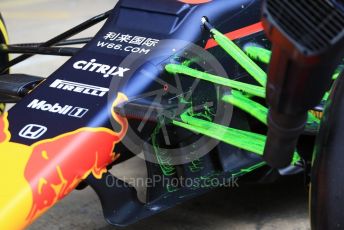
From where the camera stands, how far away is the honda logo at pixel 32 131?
1993mm

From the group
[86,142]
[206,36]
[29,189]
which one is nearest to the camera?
[29,189]

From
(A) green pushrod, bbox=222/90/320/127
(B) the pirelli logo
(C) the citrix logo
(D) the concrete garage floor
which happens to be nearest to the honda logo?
(B) the pirelli logo

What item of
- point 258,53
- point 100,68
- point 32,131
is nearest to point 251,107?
point 258,53

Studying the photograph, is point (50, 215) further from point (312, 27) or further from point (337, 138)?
point (312, 27)

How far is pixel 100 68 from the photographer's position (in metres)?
2.19

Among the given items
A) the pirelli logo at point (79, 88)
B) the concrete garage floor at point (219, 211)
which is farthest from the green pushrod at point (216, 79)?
the concrete garage floor at point (219, 211)

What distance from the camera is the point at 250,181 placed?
243cm

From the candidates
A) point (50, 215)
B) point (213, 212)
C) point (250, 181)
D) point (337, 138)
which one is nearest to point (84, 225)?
point (50, 215)

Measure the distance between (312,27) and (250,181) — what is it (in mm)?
1322

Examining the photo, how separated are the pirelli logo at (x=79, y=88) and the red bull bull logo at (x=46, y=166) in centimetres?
7

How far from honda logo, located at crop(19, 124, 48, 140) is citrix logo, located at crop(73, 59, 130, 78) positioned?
30cm

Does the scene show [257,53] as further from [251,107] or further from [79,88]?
[79,88]

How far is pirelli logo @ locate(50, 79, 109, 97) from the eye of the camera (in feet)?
6.88

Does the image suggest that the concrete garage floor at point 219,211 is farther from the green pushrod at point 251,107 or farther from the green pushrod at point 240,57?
the green pushrod at point 240,57
